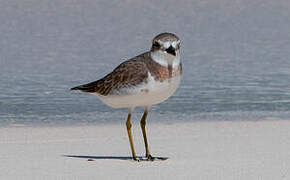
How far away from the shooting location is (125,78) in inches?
335

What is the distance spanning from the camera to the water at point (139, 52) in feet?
Answer: 39.4

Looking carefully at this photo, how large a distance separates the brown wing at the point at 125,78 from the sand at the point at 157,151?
690 mm

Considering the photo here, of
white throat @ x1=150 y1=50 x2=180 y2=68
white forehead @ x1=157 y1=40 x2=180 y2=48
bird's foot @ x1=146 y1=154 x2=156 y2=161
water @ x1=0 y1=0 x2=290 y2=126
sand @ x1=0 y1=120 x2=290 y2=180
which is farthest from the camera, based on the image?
water @ x1=0 y1=0 x2=290 y2=126

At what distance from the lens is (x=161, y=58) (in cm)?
834

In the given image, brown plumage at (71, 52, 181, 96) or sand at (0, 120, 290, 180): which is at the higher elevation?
brown plumage at (71, 52, 181, 96)

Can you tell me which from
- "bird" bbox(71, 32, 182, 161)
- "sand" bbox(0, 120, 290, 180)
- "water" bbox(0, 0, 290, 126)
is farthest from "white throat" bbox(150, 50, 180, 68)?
"water" bbox(0, 0, 290, 126)

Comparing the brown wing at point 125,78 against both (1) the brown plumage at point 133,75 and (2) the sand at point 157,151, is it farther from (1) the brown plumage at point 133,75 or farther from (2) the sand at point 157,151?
(2) the sand at point 157,151

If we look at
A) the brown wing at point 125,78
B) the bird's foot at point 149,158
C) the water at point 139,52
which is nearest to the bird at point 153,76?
the brown wing at point 125,78

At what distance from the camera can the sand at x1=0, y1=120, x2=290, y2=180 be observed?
25.4 ft

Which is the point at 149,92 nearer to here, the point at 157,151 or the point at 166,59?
the point at 166,59

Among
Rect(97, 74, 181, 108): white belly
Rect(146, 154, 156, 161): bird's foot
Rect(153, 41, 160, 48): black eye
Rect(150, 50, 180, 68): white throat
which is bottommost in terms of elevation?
Rect(146, 154, 156, 161): bird's foot

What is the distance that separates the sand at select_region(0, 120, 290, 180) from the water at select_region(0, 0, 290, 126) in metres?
0.73

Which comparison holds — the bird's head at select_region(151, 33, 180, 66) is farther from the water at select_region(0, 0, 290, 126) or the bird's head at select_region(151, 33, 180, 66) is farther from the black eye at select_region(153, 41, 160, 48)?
the water at select_region(0, 0, 290, 126)

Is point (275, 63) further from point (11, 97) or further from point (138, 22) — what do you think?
point (138, 22)
